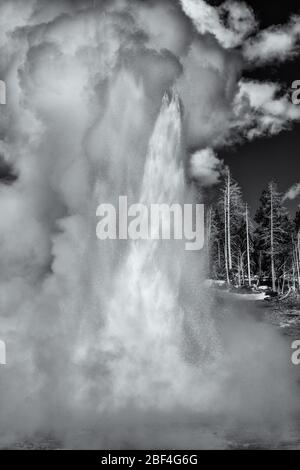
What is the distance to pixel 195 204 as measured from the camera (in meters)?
17.7

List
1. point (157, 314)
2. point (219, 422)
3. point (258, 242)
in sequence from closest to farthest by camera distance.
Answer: point (219, 422), point (157, 314), point (258, 242)

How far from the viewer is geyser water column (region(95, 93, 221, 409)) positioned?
42.9ft

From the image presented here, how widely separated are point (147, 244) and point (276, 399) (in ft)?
20.0

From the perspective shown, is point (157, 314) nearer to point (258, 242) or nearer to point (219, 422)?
point (219, 422)

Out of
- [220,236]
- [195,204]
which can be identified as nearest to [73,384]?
[195,204]

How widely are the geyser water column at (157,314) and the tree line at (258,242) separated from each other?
75.0 feet

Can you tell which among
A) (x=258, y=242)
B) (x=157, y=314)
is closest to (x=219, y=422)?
(x=157, y=314)

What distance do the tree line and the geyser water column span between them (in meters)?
22.9

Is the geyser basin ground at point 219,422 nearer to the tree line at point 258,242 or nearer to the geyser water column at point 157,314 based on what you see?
the geyser water column at point 157,314

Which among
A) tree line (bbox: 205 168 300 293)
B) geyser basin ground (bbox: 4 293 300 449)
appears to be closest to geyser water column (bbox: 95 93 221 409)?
geyser basin ground (bbox: 4 293 300 449)

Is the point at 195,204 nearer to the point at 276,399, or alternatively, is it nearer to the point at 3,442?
the point at 276,399

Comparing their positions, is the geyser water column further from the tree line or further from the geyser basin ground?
the tree line

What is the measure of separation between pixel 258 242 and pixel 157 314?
134 feet

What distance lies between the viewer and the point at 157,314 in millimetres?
14703
